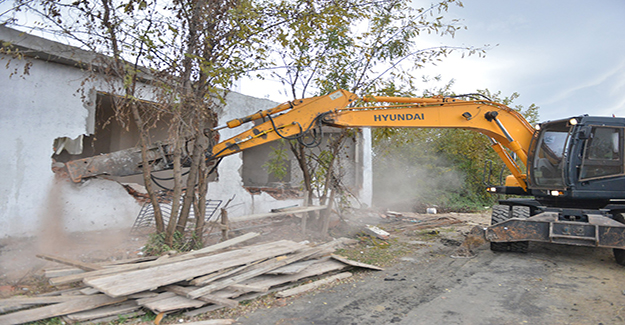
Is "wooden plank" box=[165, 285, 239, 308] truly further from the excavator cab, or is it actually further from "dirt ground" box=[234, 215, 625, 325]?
the excavator cab

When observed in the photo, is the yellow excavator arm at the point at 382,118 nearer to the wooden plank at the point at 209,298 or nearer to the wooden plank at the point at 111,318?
the wooden plank at the point at 209,298

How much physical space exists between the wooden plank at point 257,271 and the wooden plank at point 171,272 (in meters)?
0.09

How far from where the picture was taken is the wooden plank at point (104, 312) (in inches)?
152

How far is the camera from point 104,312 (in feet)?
13.0

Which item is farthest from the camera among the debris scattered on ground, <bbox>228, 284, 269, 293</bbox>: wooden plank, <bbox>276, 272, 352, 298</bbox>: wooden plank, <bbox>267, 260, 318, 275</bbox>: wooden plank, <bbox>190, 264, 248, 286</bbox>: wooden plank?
the debris scattered on ground

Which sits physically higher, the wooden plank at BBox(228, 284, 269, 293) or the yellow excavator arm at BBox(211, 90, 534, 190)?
the yellow excavator arm at BBox(211, 90, 534, 190)

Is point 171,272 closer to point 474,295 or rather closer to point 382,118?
point 474,295

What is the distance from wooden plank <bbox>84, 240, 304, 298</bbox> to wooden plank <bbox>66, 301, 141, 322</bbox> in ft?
0.86

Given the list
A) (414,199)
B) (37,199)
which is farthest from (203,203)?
(414,199)

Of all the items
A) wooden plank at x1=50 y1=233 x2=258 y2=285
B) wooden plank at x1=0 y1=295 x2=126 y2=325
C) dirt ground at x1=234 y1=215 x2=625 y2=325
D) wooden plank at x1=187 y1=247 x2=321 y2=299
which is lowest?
dirt ground at x1=234 y1=215 x2=625 y2=325

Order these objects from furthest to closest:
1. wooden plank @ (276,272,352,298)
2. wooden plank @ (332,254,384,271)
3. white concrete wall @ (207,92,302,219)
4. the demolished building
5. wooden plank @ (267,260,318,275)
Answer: white concrete wall @ (207,92,302,219), the demolished building, wooden plank @ (332,254,384,271), wooden plank @ (267,260,318,275), wooden plank @ (276,272,352,298)

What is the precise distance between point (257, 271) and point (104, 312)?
67.7 inches

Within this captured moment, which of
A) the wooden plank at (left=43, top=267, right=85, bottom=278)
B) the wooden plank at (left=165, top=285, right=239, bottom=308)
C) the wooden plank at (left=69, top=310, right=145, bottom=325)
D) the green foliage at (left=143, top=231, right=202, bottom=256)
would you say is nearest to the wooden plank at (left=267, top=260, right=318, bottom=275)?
the wooden plank at (left=165, top=285, right=239, bottom=308)

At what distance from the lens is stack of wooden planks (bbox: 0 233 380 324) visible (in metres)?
3.90
